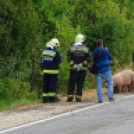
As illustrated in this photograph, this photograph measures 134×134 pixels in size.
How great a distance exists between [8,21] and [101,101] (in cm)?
502

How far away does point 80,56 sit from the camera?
54.2ft

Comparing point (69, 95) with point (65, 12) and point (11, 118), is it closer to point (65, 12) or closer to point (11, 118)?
point (11, 118)

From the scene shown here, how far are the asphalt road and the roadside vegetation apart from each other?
2959 mm

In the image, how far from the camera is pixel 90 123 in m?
11.8

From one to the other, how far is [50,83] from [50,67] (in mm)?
474

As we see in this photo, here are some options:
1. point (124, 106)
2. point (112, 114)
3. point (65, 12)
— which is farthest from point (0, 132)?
point (65, 12)

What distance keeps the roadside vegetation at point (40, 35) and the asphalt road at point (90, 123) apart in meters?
2.96

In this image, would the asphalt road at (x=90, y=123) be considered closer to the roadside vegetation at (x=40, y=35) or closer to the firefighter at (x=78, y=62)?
the firefighter at (x=78, y=62)

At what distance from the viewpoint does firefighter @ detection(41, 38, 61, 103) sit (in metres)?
16.4

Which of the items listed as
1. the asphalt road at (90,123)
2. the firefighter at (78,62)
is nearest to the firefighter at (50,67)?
the firefighter at (78,62)

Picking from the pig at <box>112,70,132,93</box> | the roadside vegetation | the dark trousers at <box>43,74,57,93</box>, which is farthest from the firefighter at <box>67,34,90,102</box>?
the pig at <box>112,70,132,93</box>

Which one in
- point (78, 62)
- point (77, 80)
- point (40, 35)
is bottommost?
point (77, 80)

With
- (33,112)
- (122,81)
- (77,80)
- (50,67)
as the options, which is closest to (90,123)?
(33,112)

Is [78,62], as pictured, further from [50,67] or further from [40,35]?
[40,35]
